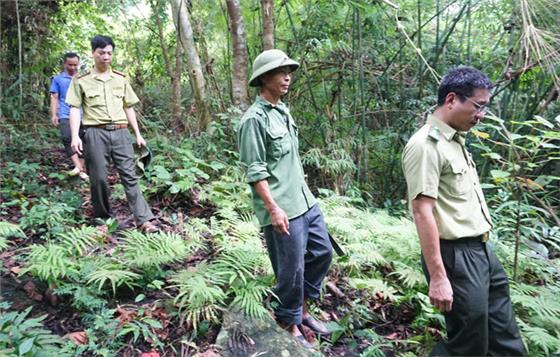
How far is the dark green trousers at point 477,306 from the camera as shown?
244 centimetres

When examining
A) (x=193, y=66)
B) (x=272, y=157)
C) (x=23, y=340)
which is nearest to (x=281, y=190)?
(x=272, y=157)

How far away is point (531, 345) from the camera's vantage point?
3.07m

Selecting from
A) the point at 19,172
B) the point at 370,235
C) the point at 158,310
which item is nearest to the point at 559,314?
the point at 370,235

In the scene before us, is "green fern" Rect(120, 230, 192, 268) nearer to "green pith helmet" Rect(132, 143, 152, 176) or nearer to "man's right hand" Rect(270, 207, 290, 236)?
"green pith helmet" Rect(132, 143, 152, 176)

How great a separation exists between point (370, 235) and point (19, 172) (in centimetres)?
489

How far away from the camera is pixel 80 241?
3912mm

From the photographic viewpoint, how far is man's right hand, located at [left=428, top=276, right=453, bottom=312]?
2.35m

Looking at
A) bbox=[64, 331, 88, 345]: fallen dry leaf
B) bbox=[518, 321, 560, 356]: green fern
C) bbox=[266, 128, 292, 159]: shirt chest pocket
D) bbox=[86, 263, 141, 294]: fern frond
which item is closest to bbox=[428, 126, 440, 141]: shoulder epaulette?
bbox=[266, 128, 292, 159]: shirt chest pocket

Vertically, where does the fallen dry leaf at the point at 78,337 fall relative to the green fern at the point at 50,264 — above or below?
below

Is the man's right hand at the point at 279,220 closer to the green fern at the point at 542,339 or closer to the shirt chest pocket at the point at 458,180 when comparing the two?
the shirt chest pocket at the point at 458,180

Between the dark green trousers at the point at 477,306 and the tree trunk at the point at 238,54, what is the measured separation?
206 inches

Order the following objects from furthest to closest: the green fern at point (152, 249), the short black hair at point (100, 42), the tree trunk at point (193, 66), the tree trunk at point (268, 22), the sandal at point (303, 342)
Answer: the tree trunk at point (193, 66) → the tree trunk at point (268, 22) → the short black hair at point (100, 42) → the green fern at point (152, 249) → the sandal at point (303, 342)

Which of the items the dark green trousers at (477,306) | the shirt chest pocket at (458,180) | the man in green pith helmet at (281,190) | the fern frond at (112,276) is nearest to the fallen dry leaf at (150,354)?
the fern frond at (112,276)

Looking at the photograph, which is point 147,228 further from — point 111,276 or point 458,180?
point 458,180
